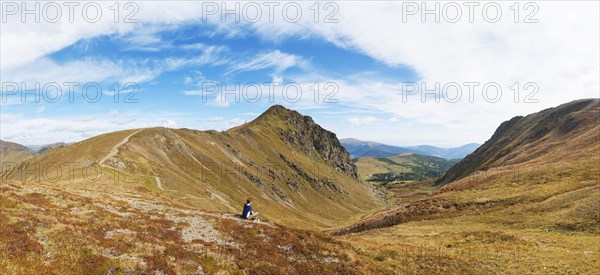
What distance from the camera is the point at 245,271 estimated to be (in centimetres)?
2281

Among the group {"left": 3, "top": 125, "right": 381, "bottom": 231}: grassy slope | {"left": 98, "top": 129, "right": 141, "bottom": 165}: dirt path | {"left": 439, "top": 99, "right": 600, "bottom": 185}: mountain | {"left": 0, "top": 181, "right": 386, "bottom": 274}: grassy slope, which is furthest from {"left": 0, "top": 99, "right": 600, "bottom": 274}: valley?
{"left": 439, "top": 99, "right": 600, "bottom": 185}: mountain

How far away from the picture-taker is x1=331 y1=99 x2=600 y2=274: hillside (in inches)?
1148

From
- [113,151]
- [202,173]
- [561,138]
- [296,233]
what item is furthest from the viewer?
[561,138]

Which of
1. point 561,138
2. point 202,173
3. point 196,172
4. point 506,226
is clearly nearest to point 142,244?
point 506,226

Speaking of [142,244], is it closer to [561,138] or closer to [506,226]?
[506,226]

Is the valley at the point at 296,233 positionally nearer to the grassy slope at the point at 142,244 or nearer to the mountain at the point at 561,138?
the grassy slope at the point at 142,244

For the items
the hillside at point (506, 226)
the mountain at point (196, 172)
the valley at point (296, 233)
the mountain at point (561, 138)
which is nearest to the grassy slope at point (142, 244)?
the valley at point (296, 233)

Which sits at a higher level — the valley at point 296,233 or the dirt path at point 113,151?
the dirt path at point 113,151

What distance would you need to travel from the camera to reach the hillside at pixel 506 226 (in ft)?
95.7

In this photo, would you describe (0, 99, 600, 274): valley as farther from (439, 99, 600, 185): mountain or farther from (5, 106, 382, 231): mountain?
(439, 99, 600, 185): mountain

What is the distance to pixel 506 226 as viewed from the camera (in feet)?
143

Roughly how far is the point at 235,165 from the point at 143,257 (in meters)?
124

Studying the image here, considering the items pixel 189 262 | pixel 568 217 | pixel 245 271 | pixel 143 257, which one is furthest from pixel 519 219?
pixel 143 257

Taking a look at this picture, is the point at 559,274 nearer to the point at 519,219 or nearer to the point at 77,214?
the point at 519,219
